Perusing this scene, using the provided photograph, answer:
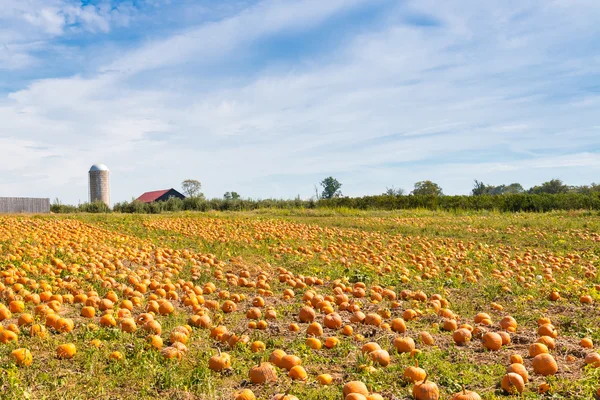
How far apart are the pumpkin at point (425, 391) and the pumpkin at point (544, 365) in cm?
118

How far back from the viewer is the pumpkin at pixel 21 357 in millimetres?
4160

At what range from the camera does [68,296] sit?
662 cm

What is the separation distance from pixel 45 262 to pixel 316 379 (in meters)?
7.24

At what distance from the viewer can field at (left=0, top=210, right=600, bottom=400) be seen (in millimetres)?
3971

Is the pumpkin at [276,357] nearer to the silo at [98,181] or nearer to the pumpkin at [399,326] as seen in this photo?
the pumpkin at [399,326]

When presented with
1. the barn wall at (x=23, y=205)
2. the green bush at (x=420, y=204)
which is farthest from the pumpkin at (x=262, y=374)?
the barn wall at (x=23, y=205)

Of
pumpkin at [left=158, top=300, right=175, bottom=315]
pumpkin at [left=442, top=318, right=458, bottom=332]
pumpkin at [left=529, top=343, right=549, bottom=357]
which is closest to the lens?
pumpkin at [left=529, top=343, right=549, bottom=357]

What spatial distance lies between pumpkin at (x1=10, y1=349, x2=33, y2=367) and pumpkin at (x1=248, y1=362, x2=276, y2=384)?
1.92 metres

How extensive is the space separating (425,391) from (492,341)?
1.63 meters

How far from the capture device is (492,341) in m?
4.91

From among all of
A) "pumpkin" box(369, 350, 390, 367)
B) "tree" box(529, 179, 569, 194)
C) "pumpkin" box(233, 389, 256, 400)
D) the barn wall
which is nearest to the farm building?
the barn wall

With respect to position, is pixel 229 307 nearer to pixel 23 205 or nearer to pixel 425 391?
pixel 425 391

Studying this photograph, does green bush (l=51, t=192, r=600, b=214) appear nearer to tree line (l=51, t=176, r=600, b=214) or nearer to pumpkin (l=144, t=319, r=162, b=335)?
tree line (l=51, t=176, r=600, b=214)

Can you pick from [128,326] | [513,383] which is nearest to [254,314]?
[128,326]
